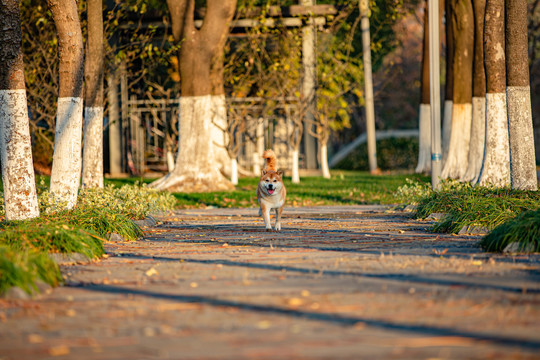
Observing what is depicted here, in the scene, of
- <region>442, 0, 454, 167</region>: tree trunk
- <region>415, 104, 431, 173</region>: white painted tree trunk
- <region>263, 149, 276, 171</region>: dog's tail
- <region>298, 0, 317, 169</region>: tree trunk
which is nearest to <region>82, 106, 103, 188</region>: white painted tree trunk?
<region>263, 149, 276, 171</region>: dog's tail

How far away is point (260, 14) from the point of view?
78.8ft

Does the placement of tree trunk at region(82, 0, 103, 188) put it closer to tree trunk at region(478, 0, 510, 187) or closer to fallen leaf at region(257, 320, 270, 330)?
tree trunk at region(478, 0, 510, 187)

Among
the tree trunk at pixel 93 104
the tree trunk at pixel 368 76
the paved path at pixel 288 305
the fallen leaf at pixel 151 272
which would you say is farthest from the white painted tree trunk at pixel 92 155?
the tree trunk at pixel 368 76

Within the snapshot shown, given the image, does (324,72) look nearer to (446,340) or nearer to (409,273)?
(409,273)

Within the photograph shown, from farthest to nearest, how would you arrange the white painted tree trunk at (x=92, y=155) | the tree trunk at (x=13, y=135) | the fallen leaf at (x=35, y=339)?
1. the white painted tree trunk at (x=92, y=155)
2. the tree trunk at (x=13, y=135)
3. the fallen leaf at (x=35, y=339)

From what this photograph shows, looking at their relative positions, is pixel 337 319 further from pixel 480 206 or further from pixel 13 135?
pixel 13 135

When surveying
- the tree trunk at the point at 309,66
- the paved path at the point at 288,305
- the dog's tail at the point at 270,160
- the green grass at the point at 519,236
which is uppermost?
the tree trunk at the point at 309,66

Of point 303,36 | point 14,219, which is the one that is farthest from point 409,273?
point 303,36

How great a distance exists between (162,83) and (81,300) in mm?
24381

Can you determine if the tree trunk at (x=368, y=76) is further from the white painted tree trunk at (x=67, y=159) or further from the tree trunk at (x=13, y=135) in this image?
the tree trunk at (x=13, y=135)

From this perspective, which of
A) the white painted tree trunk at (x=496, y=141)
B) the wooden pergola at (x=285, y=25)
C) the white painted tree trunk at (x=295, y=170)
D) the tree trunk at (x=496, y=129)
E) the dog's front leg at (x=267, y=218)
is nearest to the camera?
the dog's front leg at (x=267, y=218)

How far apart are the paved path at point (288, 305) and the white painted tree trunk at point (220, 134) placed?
13910mm

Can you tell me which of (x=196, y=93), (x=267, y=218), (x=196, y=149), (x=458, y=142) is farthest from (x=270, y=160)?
(x=458, y=142)

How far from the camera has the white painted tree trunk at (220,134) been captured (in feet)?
73.7
